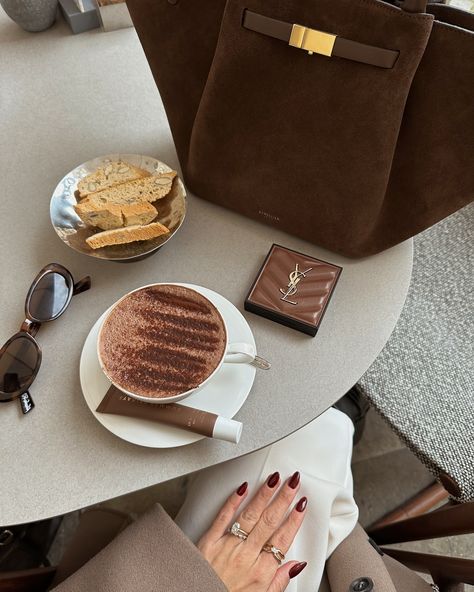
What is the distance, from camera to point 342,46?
18.6 inches

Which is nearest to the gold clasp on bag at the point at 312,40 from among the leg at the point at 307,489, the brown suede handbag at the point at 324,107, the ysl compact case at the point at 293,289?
the brown suede handbag at the point at 324,107

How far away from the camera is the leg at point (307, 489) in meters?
0.65

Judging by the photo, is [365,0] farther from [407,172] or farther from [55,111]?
[55,111]

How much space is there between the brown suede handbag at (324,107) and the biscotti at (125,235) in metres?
0.11

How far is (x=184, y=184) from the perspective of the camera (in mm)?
702

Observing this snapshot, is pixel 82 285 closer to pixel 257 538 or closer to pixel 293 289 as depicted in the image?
pixel 293 289

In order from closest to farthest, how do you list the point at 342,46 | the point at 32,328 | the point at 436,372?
the point at 342,46, the point at 32,328, the point at 436,372

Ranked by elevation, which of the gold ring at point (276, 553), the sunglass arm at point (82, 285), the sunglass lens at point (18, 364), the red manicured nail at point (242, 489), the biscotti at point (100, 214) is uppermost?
the biscotti at point (100, 214)

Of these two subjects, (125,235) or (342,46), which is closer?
(342,46)

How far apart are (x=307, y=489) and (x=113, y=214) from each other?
1.50ft

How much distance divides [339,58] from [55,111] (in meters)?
0.52

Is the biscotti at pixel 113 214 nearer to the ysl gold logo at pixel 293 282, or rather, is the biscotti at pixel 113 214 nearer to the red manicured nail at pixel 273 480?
the ysl gold logo at pixel 293 282

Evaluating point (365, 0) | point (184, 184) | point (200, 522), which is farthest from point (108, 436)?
point (365, 0)

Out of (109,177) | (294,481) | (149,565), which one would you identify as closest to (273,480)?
(294,481)
